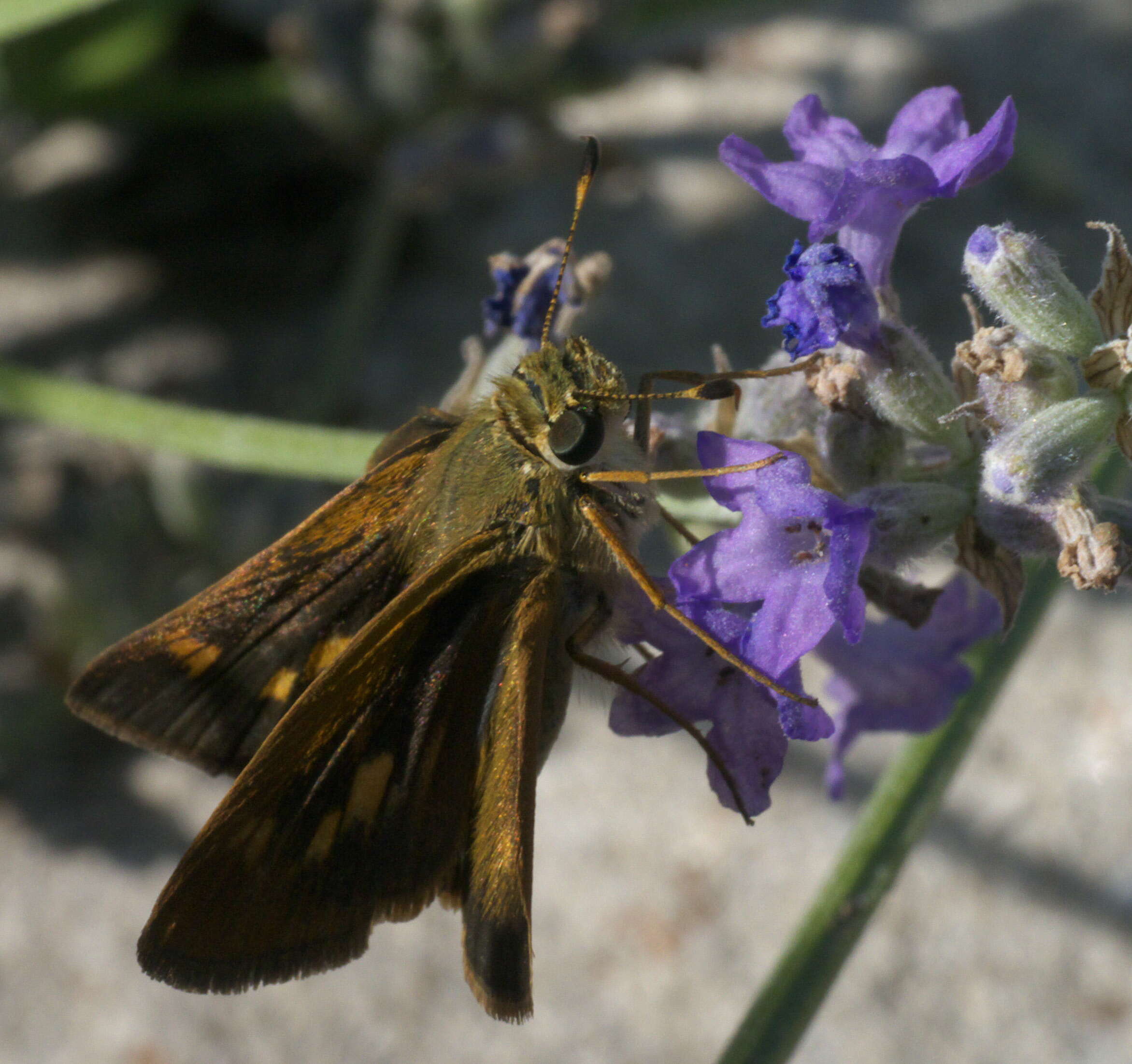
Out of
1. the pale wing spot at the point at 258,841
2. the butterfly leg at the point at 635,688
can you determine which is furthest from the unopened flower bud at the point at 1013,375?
the pale wing spot at the point at 258,841

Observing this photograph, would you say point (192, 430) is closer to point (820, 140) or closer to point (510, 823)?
point (510, 823)

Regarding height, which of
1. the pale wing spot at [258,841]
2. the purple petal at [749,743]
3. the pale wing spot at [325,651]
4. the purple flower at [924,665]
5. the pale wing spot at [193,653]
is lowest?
the purple flower at [924,665]

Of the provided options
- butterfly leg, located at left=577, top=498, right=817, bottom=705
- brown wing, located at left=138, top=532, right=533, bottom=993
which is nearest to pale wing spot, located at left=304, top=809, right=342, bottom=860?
brown wing, located at left=138, top=532, right=533, bottom=993

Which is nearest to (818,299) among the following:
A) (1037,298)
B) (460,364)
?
(1037,298)

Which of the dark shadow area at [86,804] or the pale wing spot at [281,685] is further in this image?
the dark shadow area at [86,804]

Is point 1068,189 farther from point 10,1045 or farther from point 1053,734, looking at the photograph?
point 10,1045

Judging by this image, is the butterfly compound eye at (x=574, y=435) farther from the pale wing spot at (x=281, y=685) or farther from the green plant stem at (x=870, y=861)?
the green plant stem at (x=870, y=861)

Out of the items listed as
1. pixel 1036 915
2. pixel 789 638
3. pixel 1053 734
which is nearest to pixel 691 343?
pixel 1053 734
